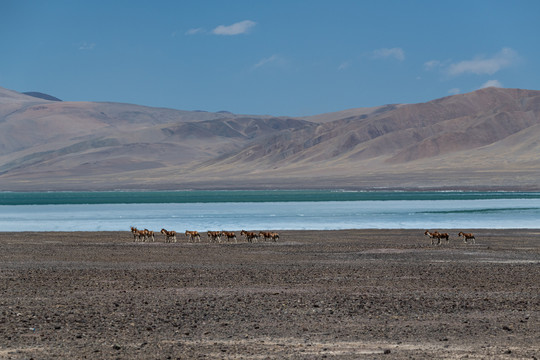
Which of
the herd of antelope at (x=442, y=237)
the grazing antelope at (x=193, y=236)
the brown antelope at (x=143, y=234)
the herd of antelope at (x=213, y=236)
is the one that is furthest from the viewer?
the brown antelope at (x=143, y=234)

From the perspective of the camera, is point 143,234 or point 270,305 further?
point 143,234

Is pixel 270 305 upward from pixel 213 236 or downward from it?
downward

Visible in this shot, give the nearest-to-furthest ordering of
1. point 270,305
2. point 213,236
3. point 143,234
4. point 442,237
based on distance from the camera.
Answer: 1. point 270,305
2. point 442,237
3. point 213,236
4. point 143,234

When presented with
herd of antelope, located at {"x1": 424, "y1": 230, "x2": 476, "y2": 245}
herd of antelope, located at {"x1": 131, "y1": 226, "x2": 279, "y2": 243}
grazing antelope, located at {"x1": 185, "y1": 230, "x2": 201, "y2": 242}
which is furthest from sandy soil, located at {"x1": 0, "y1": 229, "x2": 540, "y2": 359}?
grazing antelope, located at {"x1": 185, "y1": 230, "x2": 201, "y2": 242}

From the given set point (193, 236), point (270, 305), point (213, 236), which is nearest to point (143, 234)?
point (193, 236)

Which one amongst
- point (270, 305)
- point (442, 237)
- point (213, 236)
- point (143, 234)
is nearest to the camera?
point (270, 305)

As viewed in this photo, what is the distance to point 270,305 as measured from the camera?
521 inches

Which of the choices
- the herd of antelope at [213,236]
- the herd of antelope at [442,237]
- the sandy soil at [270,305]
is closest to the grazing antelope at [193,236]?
the herd of antelope at [213,236]

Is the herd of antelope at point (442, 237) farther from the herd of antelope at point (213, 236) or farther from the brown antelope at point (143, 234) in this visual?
the brown antelope at point (143, 234)

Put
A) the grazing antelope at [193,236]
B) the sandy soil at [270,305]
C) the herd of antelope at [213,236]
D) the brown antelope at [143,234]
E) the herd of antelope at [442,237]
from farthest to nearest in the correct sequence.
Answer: the brown antelope at [143,234]
the grazing antelope at [193,236]
the herd of antelope at [213,236]
the herd of antelope at [442,237]
the sandy soil at [270,305]

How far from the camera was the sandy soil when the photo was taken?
10023 mm

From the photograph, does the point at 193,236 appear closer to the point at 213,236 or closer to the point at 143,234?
the point at 213,236

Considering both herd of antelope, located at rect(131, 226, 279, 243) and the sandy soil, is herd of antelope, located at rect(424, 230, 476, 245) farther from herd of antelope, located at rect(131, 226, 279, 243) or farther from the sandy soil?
herd of antelope, located at rect(131, 226, 279, 243)

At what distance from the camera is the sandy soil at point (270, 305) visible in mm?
10023
